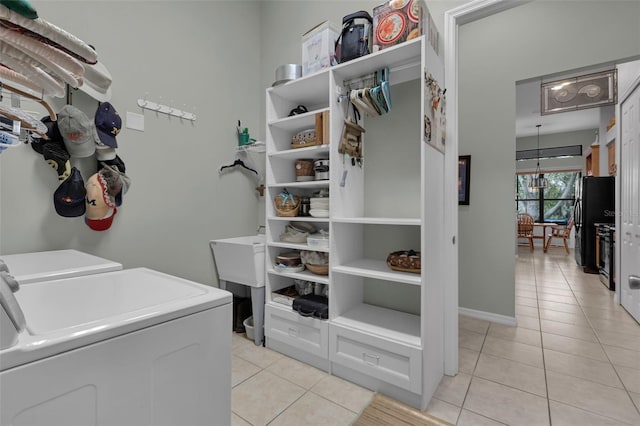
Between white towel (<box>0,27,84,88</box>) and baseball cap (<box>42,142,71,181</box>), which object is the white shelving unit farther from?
white towel (<box>0,27,84,88</box>)

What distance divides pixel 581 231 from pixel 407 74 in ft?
17.2

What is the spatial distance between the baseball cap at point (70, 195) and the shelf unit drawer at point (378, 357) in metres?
1.68

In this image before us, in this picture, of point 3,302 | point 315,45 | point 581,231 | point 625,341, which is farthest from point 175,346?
point 581,231

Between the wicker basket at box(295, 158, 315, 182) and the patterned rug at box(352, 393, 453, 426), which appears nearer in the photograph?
the patterned rug at box(352, 393, 453, 426)

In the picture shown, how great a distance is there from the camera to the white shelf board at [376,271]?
1.66 m

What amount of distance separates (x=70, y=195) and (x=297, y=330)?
1.60 metres

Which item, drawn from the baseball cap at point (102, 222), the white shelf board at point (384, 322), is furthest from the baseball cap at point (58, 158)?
the white shelf board at point (384, 322)

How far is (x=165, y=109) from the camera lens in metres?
2.26

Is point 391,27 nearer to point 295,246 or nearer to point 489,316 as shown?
point 295,246

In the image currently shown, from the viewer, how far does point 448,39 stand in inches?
74.5

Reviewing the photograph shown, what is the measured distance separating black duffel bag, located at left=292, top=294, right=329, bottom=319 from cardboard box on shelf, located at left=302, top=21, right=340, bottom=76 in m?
1.58

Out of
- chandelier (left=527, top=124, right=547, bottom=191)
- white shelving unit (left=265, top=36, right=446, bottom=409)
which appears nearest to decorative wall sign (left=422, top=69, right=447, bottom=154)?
white shelving unit (left=265, top=36, right=446, bottom=409)

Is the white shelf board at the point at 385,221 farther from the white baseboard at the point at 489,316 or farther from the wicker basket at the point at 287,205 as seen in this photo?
the white baseboard at the point at 489,316

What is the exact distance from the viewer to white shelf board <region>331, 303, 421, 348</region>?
1.74 meters
